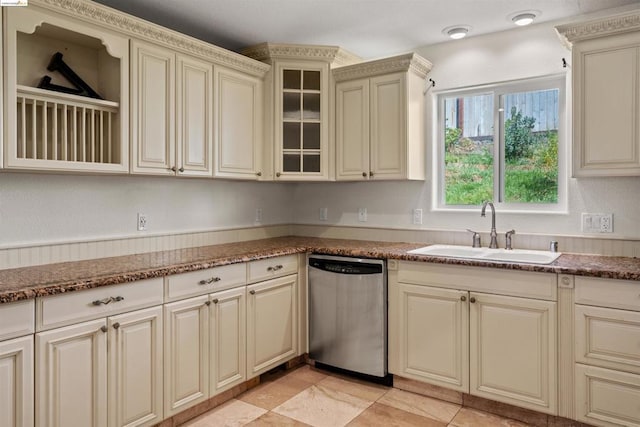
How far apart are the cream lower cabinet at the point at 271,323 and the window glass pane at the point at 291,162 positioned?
2.73ft

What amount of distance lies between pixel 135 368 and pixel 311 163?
6.35 feet

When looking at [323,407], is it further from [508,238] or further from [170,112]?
[170,112]

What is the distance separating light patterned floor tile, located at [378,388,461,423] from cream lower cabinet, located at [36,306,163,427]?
1379mm

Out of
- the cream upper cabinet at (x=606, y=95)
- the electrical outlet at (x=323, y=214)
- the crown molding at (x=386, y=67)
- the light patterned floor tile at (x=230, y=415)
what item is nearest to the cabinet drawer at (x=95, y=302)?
the light patterned floor tile at (x=230, y=415)

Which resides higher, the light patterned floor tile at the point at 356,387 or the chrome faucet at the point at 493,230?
the chrome faucet at the point at 493,230

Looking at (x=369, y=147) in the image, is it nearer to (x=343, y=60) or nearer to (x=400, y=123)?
(x=400, y=123)

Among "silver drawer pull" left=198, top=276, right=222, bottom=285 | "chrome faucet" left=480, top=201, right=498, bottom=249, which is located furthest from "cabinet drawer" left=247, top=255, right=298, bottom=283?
"chrome faucet" left=480, top=201, right=498, bottom=249

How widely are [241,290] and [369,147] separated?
1445mm

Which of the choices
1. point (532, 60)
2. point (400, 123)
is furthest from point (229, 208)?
point (532, 60)

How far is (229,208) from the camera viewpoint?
359cm

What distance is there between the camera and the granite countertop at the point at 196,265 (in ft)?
6.39

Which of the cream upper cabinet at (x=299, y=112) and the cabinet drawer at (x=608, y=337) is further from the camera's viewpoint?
the cream upper cabinet at (x=299, y=112)

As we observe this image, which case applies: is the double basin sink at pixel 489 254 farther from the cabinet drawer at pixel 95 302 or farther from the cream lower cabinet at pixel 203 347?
the cabinet drawer at pixel 95 302

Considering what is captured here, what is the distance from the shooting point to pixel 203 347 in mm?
2576
